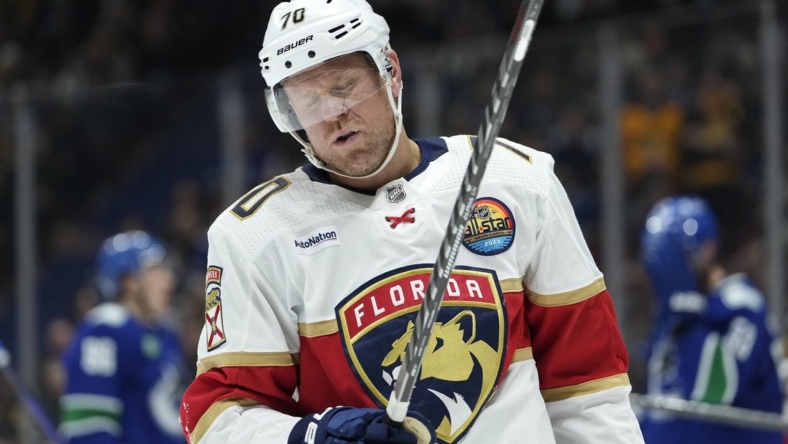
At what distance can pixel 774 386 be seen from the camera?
4352mm

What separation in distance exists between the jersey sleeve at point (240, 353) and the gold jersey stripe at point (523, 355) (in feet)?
1.11

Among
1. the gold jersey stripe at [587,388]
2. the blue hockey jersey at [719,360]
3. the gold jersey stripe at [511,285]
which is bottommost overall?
the blue hockey jersey at [719,360]

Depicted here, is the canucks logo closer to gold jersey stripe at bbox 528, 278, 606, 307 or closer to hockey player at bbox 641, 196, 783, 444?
gold jersey stripe at bbox 528, 278, 606, 307

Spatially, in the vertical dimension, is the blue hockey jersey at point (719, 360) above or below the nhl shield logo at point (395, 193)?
below

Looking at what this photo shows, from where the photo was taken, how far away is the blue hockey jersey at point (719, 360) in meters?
4.27

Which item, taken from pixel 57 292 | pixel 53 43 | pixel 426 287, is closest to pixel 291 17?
pixel 426 287

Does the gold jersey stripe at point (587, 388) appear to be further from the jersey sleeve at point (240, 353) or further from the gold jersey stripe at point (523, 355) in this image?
the jersey sleeve at point (240, 353)

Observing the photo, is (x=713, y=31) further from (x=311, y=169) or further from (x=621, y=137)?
(x=311, y=169)

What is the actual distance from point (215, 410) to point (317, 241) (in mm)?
292

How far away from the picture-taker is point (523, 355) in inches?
78.7

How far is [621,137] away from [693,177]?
0.39 metres

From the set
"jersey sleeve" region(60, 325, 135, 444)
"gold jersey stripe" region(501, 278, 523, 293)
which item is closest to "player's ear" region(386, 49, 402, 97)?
"gold jersey stripe" region(501, 278, 523, 293)

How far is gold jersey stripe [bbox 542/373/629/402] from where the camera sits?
2.01 meters

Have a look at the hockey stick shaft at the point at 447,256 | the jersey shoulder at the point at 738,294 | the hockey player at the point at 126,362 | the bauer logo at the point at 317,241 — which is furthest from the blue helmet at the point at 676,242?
the hockey stick shaft at the point at 447,256
